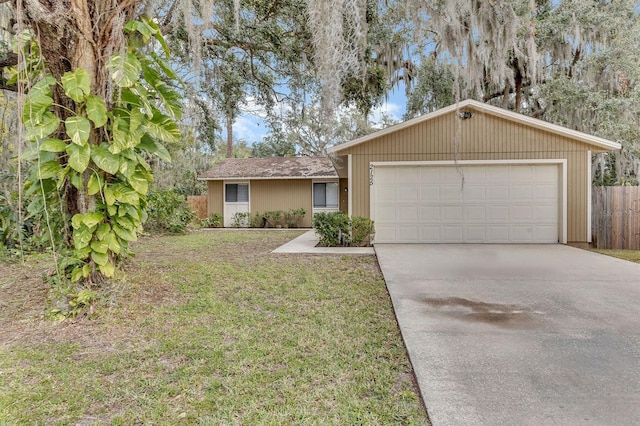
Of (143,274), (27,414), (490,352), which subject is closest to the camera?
(27,414)

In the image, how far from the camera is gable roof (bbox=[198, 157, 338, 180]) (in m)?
15.3

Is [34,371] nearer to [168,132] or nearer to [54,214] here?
[54,214]

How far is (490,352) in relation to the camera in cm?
284

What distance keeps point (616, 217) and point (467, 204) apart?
3.92 metres

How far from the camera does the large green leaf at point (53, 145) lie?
10.6ft

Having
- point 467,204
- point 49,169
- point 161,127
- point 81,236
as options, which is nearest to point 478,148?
point 467,204

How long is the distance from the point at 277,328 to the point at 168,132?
237cm

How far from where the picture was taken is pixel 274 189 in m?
15.8

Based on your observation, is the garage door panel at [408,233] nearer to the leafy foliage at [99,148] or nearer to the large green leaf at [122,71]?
the leafy foliage at [99,148]

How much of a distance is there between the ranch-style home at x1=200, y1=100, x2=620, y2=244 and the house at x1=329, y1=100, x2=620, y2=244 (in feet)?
0.08

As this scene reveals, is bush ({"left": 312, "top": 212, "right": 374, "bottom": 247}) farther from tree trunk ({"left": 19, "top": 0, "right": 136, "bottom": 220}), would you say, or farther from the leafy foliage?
tree trunk ({"left": 19, "top": 0, "right": 136, "bottom": 220})

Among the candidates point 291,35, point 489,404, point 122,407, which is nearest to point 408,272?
point 489,404

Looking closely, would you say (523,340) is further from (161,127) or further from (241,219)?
(241,219)

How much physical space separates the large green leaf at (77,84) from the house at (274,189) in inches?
469
